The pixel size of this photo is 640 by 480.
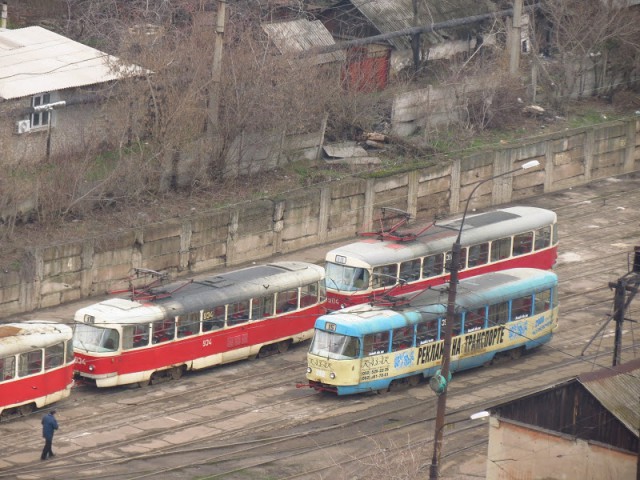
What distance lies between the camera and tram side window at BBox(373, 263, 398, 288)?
1759 inches

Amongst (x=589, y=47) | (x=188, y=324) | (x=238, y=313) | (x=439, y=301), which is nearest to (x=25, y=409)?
(x=188, y=324)

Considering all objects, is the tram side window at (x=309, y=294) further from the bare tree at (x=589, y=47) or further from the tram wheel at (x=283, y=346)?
the bare tree at (x=589, y=47)

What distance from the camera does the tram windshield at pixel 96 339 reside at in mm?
39594

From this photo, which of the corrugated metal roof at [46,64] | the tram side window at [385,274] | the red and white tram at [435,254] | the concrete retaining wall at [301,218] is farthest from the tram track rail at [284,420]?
the corrugated metal roof at [46,64]

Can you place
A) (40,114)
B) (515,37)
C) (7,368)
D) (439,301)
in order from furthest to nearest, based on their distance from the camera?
(515,37)
(40,114)
(439,301)
(7,368)

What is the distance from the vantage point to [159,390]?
40.6 meters

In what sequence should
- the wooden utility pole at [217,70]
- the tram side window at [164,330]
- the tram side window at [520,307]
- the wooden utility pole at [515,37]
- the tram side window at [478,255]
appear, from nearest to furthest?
the tram side window at [164,330] → the tram side window at [520,307] → the tram side window at [478,255] → the wooden utility pole at [217,70] → the wooden utility pole at [515,37]

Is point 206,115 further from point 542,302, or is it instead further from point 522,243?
point 542,302

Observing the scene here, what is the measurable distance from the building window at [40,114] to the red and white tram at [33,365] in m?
13.6

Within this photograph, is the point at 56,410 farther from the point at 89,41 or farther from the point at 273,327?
the point at 89,41

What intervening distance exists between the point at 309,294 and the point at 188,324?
14.8 ft

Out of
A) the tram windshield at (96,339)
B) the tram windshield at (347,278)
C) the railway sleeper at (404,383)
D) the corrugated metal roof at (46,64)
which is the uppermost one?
the corrugated metal roof at (46,64)

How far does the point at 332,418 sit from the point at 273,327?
5180 millimetres

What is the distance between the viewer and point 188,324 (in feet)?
135
